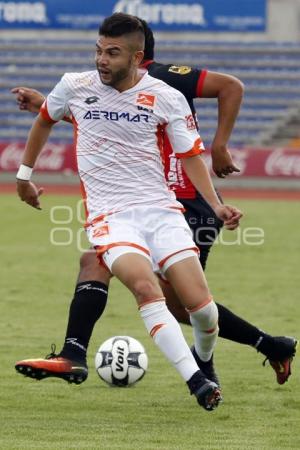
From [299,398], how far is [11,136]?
2583 centimetres

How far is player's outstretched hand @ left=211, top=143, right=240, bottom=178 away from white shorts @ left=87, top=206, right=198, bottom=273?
83 centimetres

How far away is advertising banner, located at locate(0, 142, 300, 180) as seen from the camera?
27141 millimetres

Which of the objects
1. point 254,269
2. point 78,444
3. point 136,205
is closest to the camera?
point 78,444

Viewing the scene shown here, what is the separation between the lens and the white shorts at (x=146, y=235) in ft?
18.2

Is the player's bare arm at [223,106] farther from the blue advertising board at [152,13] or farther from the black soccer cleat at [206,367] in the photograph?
the blue advertising board at [152,13]

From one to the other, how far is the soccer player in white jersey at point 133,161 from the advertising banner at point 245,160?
68.3ft

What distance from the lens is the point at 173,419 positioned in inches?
228

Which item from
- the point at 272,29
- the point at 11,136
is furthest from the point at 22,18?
the point at 272,29

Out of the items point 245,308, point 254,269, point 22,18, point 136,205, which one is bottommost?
point 22,18

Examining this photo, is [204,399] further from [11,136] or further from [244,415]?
[11,136]

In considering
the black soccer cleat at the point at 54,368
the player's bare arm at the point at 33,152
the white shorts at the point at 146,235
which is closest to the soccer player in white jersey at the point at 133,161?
the white shorts at the point at 146,235

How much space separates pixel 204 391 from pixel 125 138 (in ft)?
4.41

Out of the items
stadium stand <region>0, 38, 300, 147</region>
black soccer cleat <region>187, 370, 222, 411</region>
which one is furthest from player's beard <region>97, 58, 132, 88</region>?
stadium stand <region>0, 38, 300, 147</region>

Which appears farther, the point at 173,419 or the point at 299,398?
the point at 299,398
